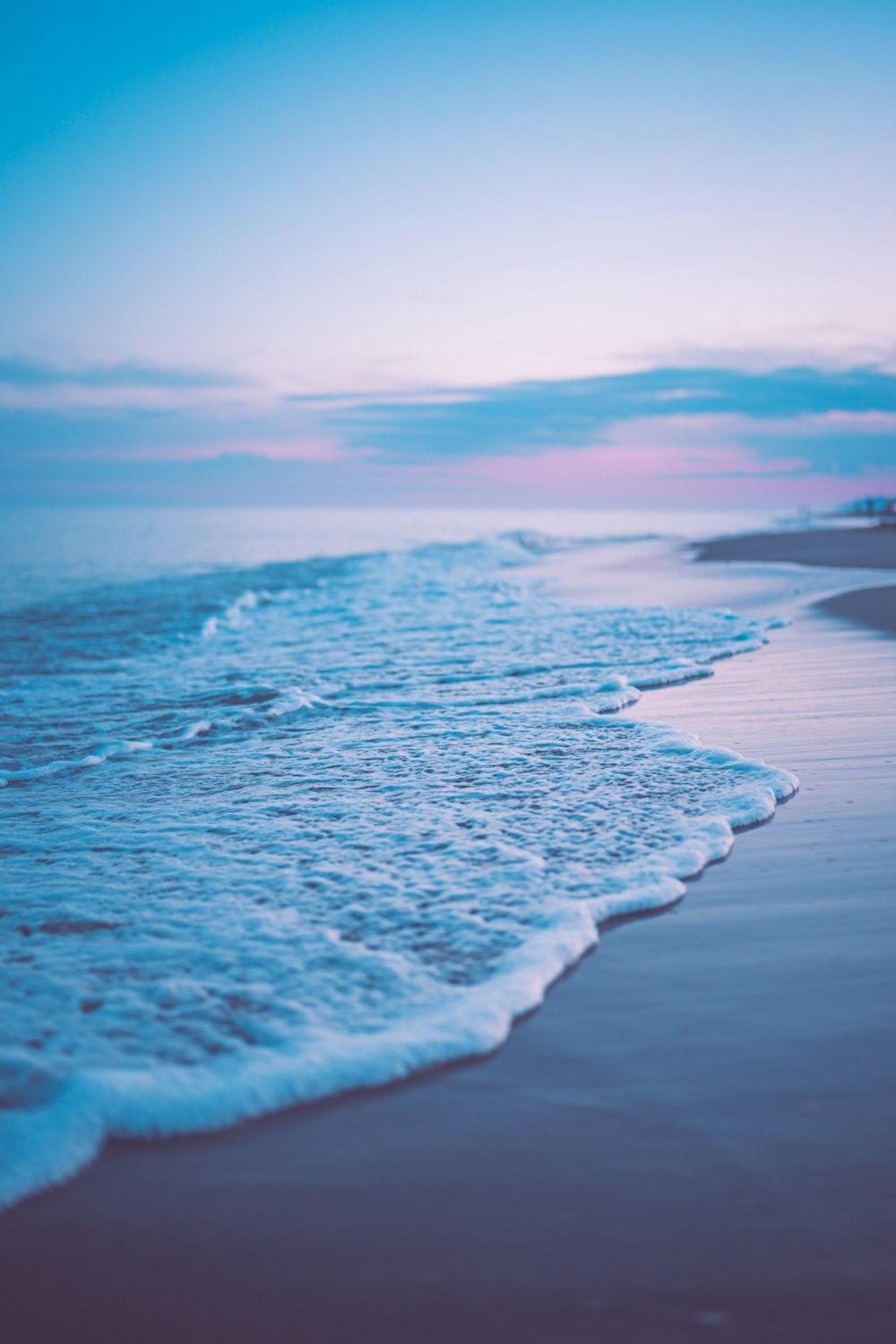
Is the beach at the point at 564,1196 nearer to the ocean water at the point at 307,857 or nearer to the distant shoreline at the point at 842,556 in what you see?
the ocean water at the point at 307,857

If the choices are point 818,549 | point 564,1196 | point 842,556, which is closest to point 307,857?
point 564,1196

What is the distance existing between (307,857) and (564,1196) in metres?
2.48

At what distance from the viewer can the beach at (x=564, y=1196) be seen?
184cm

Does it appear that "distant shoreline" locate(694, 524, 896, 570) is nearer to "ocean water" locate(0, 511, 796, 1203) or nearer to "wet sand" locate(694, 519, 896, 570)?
"wet sand" locate(694, 519, 896, 570)

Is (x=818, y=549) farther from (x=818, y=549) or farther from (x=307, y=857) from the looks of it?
(x=307, y=857)

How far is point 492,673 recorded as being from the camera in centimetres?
951

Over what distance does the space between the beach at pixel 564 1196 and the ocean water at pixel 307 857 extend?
0.22m

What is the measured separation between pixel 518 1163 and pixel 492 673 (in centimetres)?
737

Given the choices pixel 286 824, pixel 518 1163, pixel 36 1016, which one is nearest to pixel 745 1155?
pixel 518 1163

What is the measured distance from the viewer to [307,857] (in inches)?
173

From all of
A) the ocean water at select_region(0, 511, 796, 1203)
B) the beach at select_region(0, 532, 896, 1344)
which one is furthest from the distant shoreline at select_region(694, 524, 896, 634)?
the beach at select_region(0, 532, 896, 1344)

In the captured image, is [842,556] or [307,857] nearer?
[307,857]

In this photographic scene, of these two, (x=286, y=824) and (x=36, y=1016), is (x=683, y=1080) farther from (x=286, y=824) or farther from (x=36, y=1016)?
(x=286, y=824)

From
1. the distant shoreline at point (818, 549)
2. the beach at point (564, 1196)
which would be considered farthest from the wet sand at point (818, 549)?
the beach at point (564, 1196)
